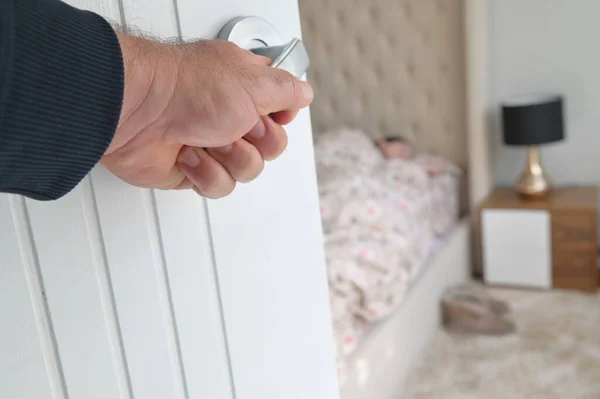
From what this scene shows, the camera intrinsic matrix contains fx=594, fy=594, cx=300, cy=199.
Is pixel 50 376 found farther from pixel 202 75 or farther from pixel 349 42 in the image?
pixel 349 42

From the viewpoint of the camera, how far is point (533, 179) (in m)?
2.91

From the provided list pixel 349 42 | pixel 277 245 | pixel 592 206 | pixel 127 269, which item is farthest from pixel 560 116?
pixel 127 269

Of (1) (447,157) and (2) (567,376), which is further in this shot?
(1) (447,157)

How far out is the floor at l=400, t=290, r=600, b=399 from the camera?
213cm

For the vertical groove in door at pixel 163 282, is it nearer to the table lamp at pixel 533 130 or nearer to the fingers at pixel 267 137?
the fingers at pixel 267 137

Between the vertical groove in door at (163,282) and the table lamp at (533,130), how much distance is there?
8.46 feet

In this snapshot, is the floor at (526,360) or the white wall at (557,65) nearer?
the floor at (526,360)

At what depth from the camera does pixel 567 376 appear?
2178 millimetres

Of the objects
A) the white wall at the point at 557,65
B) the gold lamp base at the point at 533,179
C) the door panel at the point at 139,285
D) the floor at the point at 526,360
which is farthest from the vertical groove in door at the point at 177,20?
the white wall at the point at 557,65

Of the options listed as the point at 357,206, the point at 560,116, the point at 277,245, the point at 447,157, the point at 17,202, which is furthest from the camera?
the point at 447,157

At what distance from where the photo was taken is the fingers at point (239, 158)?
0.46 m

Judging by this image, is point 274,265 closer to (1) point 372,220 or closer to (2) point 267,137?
(2) point 267,137

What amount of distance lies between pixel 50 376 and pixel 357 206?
198 cm

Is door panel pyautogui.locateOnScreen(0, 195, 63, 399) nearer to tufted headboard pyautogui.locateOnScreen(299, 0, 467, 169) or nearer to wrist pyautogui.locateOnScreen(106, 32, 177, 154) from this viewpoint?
wrist pyautogui.locateOnScreen(106, 32, 177, 154)
